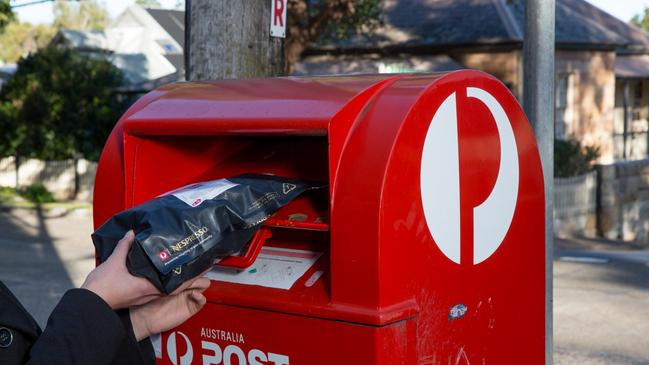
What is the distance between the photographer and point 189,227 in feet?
7.79

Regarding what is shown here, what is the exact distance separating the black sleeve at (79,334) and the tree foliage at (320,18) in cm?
1613

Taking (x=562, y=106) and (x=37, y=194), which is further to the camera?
(x=562, y=106)

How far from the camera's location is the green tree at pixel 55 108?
19672mm

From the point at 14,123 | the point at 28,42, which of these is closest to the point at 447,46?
the point at 14,123

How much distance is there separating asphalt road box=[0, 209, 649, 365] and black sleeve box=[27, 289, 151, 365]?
16.5ft

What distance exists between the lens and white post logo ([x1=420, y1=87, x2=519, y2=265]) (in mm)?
2635

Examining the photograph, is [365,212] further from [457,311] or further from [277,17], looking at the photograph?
[277,17]

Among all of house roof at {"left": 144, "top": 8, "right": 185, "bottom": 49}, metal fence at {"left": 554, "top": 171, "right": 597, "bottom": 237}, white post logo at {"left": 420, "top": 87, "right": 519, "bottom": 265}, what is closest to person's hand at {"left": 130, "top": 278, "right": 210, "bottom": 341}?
white post logo at {"left": 420, "top": 87, "right": 519, "bottom": 265}

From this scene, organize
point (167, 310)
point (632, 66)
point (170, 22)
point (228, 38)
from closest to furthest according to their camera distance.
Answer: point (167, 310) < point (228, 38) < point (632, 66) < point (170, 22)

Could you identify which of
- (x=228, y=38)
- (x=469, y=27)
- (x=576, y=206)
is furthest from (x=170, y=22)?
(x=228, y=38)

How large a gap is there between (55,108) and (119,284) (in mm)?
18312

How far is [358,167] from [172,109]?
79 cm

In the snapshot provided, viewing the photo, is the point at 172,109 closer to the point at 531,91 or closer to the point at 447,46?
the point at 531,91

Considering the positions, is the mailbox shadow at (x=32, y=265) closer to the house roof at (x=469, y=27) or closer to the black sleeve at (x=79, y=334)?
the black sleeve at (x=79, y=334)
